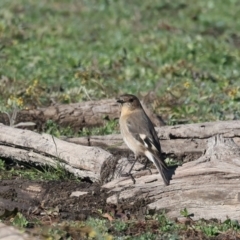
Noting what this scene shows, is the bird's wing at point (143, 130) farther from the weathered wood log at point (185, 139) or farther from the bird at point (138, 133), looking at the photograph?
the weathered wood log at point (185, 139)

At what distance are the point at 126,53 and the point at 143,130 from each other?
234 inches

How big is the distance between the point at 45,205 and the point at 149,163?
137 cm

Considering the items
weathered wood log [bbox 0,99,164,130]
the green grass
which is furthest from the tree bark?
the green grass

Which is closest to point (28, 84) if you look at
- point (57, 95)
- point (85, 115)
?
point (57, 95)

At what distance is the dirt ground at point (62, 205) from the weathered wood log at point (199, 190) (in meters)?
0.12

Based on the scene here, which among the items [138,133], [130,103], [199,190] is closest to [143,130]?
[138,133]

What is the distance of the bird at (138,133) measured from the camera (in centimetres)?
812

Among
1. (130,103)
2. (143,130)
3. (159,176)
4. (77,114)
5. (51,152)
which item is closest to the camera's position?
(159,176)

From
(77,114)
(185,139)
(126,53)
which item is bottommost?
(126,53)

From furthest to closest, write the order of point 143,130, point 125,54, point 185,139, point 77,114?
point 125,54, point 77,114, point 185,139, point 143,130

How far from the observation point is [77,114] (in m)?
10.2

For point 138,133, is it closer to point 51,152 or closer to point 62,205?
point 51,152

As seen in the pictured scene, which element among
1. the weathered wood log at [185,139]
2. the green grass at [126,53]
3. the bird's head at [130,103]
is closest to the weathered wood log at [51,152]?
the weathered wood log at [185,139]

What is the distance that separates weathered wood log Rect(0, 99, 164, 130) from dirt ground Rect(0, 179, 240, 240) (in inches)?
75.5
